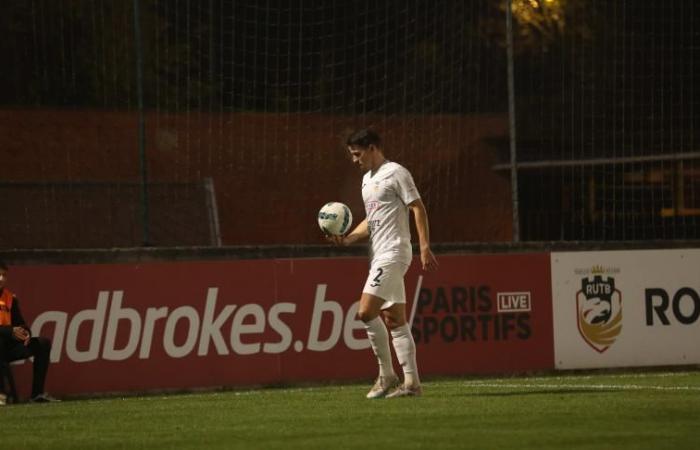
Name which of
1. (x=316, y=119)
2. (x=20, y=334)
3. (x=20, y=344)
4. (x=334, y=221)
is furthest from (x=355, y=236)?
(x=316, y=119)

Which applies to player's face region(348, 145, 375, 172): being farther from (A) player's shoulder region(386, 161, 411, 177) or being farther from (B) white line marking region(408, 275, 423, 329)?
(B) white line marking region(408, 275, 423, 329)

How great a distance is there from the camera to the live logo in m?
14.7

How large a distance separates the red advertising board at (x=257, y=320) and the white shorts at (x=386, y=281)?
3.07 metres

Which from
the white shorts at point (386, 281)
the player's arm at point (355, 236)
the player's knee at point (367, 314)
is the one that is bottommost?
the player's knee at point (367, 314)

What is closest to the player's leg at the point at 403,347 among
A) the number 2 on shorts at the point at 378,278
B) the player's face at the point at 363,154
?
the number 2 on shorts at the point at 378,278

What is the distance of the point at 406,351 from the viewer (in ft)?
35.7

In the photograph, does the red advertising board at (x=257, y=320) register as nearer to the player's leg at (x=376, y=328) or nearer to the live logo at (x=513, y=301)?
the live logo at (x=513, y=301)

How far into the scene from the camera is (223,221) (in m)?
17.3

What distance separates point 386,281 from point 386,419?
5.63 feet

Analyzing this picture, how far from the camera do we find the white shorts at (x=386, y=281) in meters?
10.9

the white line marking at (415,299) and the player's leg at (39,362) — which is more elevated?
the white line marking at (415,299)

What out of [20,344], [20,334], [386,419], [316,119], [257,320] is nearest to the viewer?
[386,419]

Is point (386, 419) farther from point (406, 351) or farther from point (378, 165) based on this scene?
point (378, 165)

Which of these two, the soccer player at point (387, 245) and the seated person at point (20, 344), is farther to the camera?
the seated person at point (20, 344)
